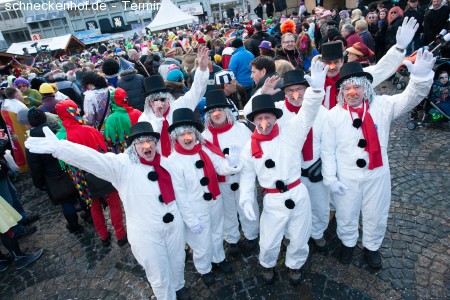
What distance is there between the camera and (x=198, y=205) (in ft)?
10.1

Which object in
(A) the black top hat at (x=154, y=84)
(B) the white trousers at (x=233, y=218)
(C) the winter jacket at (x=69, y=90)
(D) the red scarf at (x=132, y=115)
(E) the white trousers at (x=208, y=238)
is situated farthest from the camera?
(C) the winter jacket at (x=69, y=90)

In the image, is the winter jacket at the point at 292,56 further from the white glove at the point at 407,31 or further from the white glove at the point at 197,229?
the white glove at the point at 197,229

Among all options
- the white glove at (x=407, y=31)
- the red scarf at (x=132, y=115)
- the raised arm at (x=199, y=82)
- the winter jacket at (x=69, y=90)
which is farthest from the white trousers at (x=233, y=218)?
the winter jacket at (x=69, y=90)

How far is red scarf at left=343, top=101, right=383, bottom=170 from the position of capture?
284cm

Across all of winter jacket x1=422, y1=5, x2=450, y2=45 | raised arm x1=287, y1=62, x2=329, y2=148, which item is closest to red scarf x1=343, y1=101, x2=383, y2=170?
raised arm x1=287, y1=62, x2=329, y2=148

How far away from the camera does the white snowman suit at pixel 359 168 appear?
9.55 feet

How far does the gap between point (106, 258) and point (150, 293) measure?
108 centimetres

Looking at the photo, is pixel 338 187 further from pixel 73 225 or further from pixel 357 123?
pixel 73 225

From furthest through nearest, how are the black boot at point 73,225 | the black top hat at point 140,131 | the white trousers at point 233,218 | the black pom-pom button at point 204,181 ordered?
the black boot at point 73,225
the white trousers at point 233,218
the black pom-pom button at point 204,181
the black top hat at point 140,131

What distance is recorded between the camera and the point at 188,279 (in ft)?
11.9

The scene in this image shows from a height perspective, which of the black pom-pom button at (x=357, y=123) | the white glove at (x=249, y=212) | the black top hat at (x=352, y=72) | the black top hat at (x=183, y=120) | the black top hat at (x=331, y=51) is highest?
the black top hat at (x=331, y=51)

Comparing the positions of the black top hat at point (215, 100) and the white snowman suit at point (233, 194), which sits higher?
the black top hat at point (215, 100)

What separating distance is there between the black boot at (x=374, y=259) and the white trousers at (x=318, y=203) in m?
0.55

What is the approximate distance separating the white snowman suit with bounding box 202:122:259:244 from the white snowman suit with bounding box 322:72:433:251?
3.09ft
